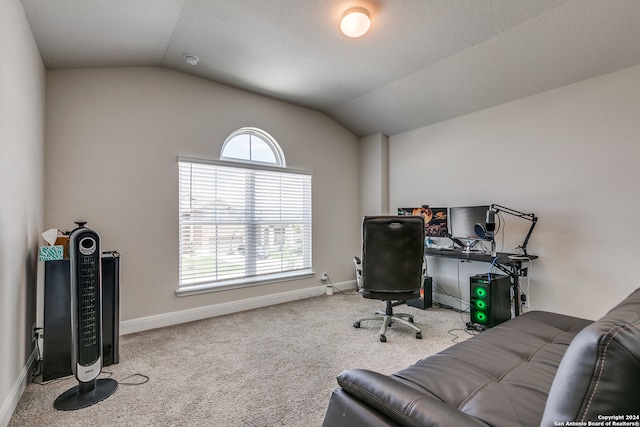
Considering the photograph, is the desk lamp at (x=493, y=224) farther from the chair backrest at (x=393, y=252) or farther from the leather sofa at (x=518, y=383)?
the leather sofa at (x=518, y=383)

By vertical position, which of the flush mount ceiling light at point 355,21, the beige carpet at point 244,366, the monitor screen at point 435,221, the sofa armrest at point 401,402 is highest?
the flush mount ceiling light at point 355,21

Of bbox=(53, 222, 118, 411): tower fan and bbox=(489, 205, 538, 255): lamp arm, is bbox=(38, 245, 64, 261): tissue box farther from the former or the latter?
bbox=(489, 205, 538, 255): lamp arm

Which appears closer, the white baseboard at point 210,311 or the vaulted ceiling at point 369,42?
the vaulted ceiling at point 369,42

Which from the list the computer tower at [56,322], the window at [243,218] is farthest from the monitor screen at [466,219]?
the computer tower at [56,322]

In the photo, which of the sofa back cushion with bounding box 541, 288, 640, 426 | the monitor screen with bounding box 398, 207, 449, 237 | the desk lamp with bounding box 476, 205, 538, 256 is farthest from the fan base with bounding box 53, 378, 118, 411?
the desk lamp with bounding box 476, 205, 538, 256

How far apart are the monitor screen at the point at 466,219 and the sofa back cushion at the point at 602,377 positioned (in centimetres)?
297

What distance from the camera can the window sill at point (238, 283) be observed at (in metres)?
3.27

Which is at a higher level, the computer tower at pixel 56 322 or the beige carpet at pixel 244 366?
the computer tower at pixel 56 322

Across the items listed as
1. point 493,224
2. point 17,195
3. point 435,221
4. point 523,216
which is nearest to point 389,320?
point 493,224

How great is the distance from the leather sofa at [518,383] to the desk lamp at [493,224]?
57.5 inches

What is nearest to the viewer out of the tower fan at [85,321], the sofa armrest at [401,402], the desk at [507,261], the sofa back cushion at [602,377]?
the sofa back cushion at [602,377]

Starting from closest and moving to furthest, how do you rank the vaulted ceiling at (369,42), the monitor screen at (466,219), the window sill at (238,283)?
the vaulted ceiling at (369,42), the window sill at (238,283), the monitor screen at (466,219)

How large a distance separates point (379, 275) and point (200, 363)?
166 cm

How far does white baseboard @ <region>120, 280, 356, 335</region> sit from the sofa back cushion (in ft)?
10.9
